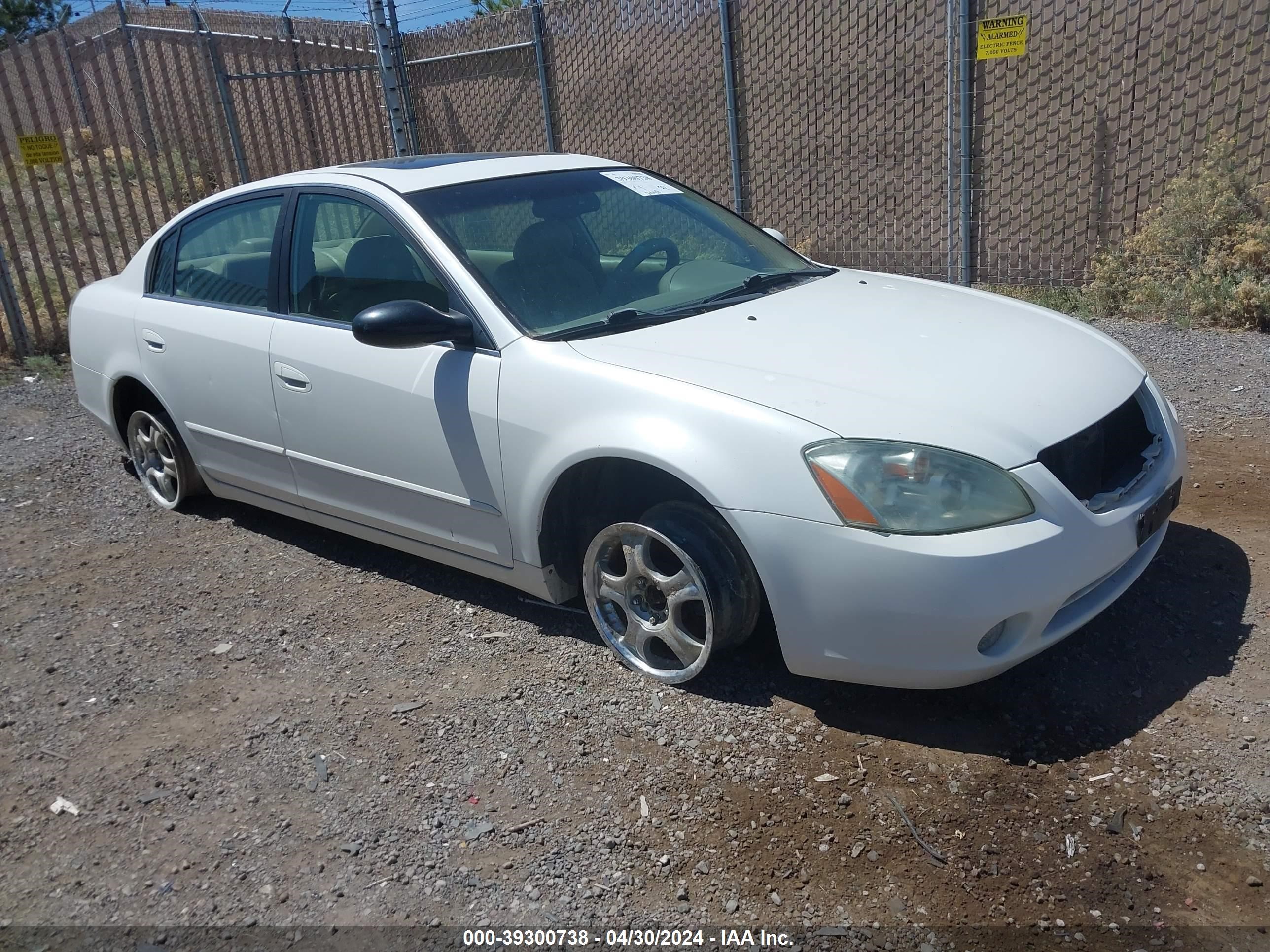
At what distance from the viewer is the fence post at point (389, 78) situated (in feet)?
39.4

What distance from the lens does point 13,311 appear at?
9.34m

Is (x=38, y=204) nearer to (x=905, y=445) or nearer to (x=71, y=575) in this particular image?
(x=71, y=575)

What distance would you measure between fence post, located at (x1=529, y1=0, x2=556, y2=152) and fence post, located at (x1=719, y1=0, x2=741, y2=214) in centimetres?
224

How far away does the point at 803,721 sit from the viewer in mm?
3262

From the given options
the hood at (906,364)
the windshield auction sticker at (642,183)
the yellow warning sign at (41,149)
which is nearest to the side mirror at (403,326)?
the hood at (906,364)

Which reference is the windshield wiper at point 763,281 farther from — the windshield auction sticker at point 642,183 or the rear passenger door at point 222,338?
the rear passenger door at point 222,338

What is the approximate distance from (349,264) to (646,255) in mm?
1179

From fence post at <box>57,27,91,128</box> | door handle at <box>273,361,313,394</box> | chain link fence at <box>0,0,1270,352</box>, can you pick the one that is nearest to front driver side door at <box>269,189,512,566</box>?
door handle at <box>273,361,313,394</box>

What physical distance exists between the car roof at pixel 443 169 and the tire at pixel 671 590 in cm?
164

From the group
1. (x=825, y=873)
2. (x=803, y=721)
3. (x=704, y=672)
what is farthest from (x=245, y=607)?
(x=825, y=873)

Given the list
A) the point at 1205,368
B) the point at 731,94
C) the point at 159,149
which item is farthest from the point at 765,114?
the point at 159,149

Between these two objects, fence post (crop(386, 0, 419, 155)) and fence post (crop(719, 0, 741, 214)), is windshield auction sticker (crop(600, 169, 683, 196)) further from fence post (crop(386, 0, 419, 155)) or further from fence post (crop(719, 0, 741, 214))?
fence post (crop(386, 0, 419, 155))

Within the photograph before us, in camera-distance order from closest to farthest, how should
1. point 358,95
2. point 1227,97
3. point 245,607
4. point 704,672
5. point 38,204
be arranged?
point 704,672 < point 245,607 < point 1227,97 < point 38,204 < point 358,95

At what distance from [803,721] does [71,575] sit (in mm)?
3495
